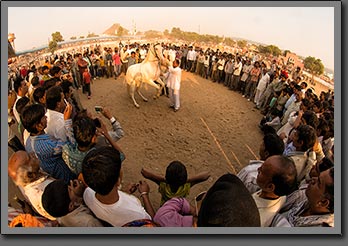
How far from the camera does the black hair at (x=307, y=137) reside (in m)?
2.56

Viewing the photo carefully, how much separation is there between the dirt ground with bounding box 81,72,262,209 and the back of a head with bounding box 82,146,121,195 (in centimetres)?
226

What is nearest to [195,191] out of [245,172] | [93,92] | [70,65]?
[245,172]

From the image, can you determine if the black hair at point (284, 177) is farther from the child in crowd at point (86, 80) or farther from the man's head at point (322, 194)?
the child in crowd at point (86, 80)

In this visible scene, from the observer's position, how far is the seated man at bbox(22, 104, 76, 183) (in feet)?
7.38

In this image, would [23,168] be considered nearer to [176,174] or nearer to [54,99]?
[176,174]

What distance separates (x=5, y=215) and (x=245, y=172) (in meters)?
2.09

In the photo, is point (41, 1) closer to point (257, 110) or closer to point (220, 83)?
point (257, 110)

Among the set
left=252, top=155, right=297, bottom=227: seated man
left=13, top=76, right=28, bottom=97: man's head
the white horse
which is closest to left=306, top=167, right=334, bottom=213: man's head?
left=252, top=155, right=297, bottom=227: seated man

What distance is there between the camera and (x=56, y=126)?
2832mm

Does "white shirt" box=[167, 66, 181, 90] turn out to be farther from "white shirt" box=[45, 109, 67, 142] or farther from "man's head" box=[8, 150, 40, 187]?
"man's head" box=[8, 150, 40, 187]

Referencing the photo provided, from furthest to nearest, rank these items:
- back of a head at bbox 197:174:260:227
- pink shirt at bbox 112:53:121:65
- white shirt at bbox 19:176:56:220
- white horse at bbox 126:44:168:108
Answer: pink shirt at bbox 112:53:121:65, white horse at bbox 126:44:168:108, white shirt at bbox 19:176:56:220, back of a head at bbox 197:174:260:227

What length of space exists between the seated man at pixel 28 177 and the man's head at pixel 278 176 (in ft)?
5.22

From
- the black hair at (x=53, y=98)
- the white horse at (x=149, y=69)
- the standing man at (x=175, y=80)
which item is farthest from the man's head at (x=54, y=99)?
the white horse at (x=149, y=69)

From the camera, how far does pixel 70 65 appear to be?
9.18 meters
